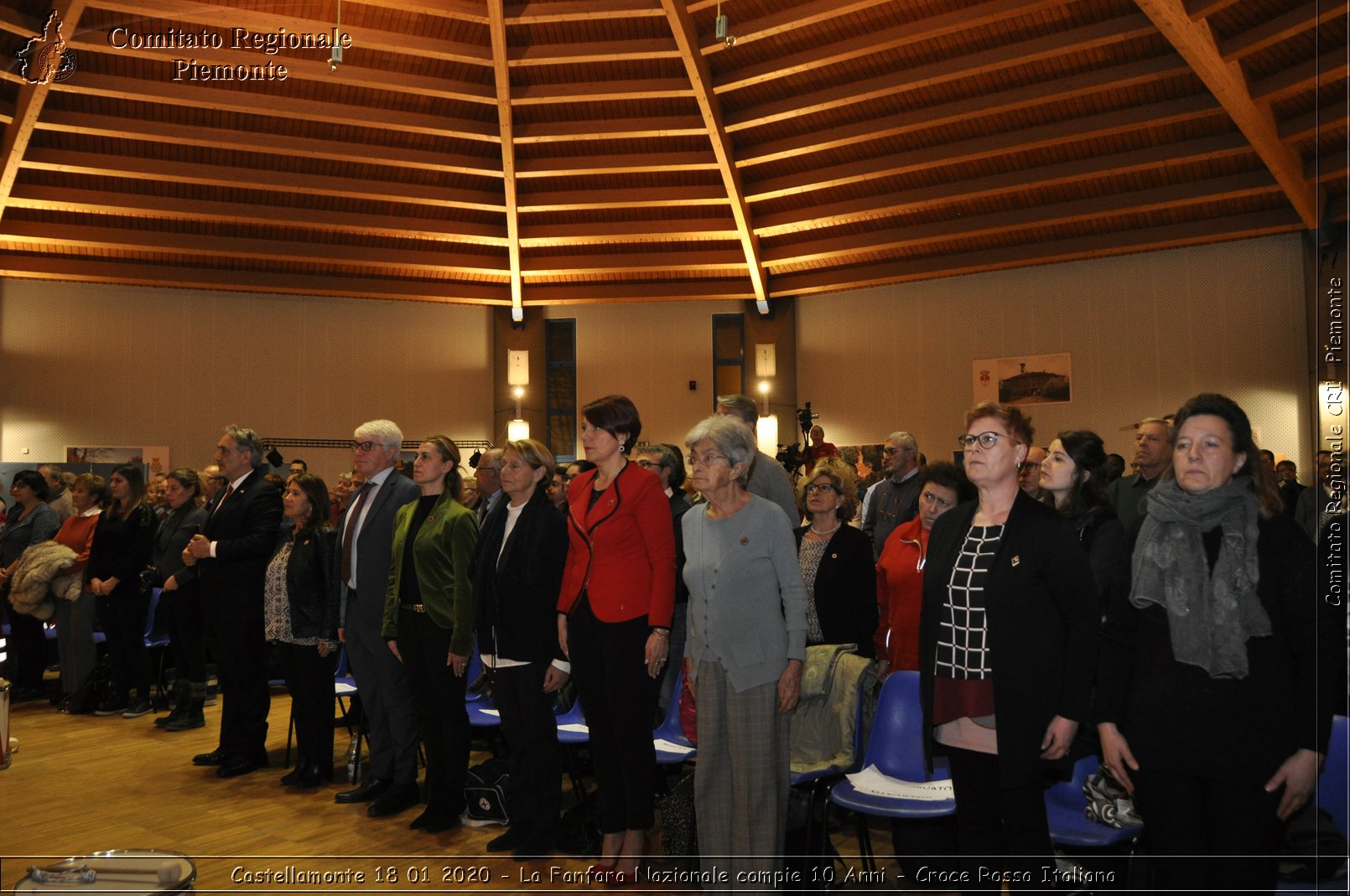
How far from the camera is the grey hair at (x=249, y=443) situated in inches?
214

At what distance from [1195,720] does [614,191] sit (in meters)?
12.2

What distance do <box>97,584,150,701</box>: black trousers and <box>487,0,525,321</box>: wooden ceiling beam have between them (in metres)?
7.32

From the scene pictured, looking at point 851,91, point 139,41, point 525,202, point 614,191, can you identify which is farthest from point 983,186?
point 139,41

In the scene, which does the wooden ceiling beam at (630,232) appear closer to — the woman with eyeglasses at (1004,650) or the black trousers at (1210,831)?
the woman with eyeglasses at (1004,650)

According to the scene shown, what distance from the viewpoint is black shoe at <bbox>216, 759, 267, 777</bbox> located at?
5.21 meters

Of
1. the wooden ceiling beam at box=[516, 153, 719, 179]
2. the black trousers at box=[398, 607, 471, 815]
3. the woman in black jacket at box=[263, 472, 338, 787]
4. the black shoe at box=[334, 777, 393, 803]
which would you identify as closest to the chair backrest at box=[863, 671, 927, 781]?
the black trousers at box=[398, 607, 471, 815]

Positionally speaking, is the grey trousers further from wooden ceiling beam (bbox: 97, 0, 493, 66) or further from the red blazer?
wooden ceiling beam (bbox: 97, 0, 493, 66)

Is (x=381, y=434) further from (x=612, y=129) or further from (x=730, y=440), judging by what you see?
(x=612, y=129)

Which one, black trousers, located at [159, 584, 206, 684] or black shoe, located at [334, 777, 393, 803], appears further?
black trousers, located at [159, 584, 206, 684]

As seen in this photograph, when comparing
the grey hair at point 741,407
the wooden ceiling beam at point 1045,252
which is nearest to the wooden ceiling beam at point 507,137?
the wooden ceiling beam at point 1045,252

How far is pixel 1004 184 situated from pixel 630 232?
496 cm

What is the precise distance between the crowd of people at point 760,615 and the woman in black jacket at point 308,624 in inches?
0.6

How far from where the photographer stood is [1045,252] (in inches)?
503

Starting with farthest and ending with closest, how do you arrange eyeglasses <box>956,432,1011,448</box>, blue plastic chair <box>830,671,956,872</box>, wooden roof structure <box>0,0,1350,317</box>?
wooden roof structure <box>0,0,1350,317</box> < blue plastic chair <box>830,671,956,872</box> < eyeglasses <box>956,432,1011,448</box>
